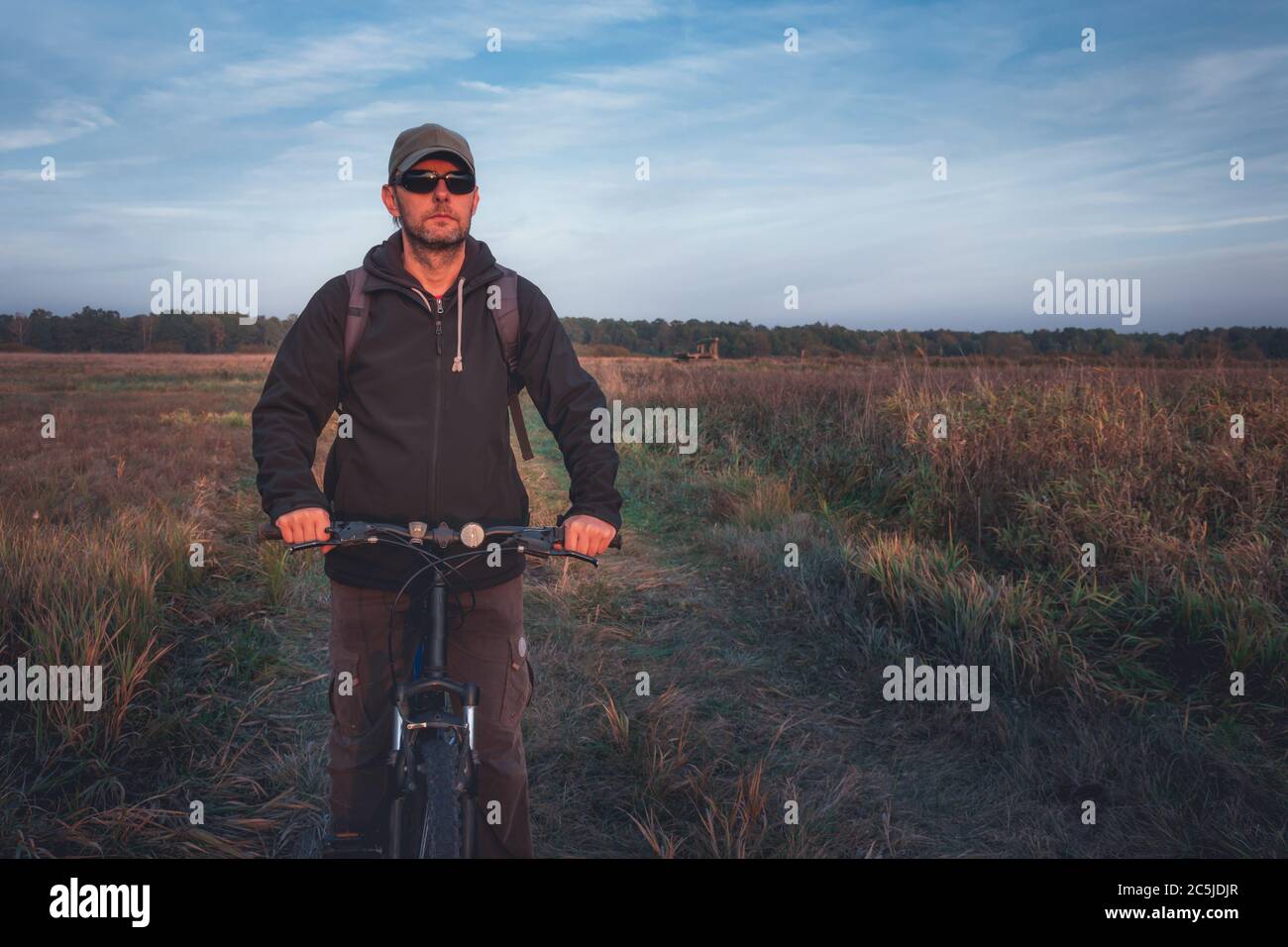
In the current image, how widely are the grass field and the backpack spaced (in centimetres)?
178

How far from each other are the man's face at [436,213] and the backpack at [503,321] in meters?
0.19

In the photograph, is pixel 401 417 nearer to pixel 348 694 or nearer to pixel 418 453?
pixel 418 453

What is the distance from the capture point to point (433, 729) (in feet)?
7.42

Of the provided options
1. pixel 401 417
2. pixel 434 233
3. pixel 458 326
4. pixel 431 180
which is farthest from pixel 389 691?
pixel 431 180

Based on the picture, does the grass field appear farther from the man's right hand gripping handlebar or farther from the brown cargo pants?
the man's right hand gripping handlebar

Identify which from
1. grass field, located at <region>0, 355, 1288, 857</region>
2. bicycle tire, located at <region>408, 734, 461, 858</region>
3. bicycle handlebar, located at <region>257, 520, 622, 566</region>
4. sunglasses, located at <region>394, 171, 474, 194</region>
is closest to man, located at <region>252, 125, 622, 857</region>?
sunglasses, located at <region>394, 171, 474, 194</region>

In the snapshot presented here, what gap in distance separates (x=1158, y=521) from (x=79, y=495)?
9.12 metres

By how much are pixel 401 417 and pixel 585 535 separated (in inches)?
25.8

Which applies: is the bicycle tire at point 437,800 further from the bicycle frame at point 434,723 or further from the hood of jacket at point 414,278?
the hood of jacket at point 414,278

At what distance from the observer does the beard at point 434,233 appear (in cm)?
250

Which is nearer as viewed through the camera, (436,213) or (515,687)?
(436,213)

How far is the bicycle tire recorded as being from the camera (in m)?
2.13
